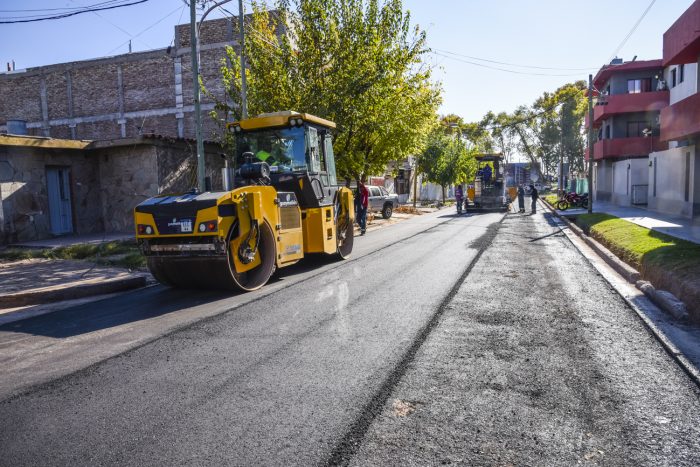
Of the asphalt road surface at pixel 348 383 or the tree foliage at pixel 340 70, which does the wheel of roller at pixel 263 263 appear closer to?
the asphalt road surface at pixel 348 383

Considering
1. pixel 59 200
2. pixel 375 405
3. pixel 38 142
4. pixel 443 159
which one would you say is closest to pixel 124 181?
pixel 59 200

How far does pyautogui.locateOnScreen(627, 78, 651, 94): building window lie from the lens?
126 ft

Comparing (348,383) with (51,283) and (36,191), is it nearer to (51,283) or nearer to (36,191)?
(51,283)

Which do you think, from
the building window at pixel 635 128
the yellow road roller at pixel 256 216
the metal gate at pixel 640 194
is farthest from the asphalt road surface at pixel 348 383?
the building window at pixel 635 128

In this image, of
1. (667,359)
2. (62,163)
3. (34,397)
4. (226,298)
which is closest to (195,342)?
(34,397)

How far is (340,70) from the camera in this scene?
18578mm

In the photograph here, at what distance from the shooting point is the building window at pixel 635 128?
127 ft

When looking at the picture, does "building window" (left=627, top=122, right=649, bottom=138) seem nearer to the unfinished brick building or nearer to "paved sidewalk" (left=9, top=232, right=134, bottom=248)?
the unfinished brick building

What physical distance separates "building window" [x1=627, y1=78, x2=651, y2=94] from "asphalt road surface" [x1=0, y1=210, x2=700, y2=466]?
37154mm

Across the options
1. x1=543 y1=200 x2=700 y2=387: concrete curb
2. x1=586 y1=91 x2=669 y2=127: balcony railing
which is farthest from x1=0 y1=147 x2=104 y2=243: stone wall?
x1=586 y1=91 x2=669 y2=127: balcony railing

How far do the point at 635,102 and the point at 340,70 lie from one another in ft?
93.7

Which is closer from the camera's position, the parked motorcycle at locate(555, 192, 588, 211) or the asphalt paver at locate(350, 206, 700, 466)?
the asphalt paver at locate(350, 206, 700, 466)

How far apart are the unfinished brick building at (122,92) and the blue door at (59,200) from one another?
11.4 metres

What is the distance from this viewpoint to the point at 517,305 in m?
7.12
